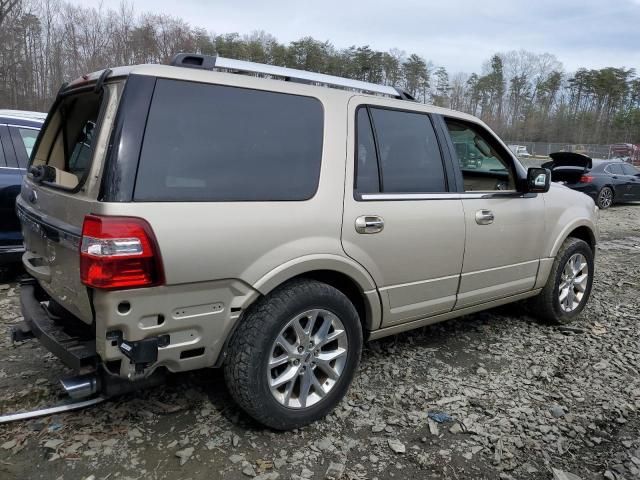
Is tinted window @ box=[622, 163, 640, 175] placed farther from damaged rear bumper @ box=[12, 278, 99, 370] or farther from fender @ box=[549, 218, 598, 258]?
damaged rear bumper @ box=[12, 278, 99, 370]

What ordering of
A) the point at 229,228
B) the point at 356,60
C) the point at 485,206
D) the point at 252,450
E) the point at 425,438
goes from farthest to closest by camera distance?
1. the point at 356,60
2. the point at 485,206
3. the point at 425,438
4. the point at 252,450
5. the point at 229,228

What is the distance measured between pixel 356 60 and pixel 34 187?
29.3 metres

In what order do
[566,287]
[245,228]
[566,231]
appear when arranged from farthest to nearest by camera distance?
[566,287]
[566,231]
[245,228]

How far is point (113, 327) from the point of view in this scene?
7.18 ft

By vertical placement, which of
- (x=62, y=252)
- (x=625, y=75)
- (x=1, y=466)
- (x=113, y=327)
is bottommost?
(x=1, y=466)

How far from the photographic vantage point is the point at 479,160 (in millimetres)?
4137

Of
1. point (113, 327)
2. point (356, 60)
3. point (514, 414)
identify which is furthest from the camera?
point (356, 60)

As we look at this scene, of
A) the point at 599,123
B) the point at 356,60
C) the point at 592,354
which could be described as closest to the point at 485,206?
the point at 592,354

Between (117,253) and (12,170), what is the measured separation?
12.2 feet

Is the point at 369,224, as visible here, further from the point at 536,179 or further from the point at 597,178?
the point at 597,178

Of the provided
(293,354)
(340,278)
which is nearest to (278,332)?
(293,354)

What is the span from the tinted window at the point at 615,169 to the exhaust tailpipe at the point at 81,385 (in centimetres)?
1584

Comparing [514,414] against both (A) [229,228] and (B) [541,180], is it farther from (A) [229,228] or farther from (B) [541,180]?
(A) [229,228]

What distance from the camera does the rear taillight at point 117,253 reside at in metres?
2.12
